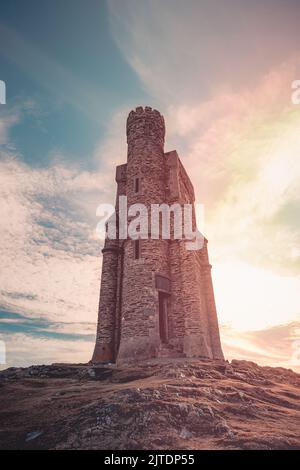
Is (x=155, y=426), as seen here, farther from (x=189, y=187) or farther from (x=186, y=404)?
(x=189, y=187)

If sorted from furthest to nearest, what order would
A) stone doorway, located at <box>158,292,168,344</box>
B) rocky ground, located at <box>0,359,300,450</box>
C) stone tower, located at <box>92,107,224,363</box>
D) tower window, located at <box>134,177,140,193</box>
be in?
tower window, located at <box>134,177,140,193</box>, stone doorway, located at <box>158,292,168,344</box>, stone tower, located at <box>92,107,224,363</box>, rocky ground, located at <box>0,359,300,450</box>

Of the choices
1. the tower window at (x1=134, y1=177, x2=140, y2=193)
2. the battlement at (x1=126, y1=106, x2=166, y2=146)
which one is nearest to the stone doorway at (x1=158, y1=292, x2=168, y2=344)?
the tower window at (x1=134, y1=177, x2=140, y2=193)

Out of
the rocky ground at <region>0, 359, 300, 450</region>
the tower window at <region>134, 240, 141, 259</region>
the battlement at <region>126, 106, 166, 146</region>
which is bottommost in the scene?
the rocky ground at <region>0, 359, 300, 450</region>

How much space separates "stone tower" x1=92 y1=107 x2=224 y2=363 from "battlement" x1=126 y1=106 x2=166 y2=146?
7cm

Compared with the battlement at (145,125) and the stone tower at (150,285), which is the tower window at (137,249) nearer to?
the stone tower at (150,285)

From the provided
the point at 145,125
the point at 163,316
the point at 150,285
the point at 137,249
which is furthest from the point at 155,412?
the point at 145,125

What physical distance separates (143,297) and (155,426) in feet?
30.1

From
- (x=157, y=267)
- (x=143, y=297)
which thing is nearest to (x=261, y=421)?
(x=143, y=297)

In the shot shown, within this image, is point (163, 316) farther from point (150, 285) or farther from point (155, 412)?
point (155, 412)

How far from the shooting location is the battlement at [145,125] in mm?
20750

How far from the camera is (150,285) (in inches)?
636

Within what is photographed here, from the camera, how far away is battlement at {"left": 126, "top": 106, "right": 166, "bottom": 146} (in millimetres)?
20750

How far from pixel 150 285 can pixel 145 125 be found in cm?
1193

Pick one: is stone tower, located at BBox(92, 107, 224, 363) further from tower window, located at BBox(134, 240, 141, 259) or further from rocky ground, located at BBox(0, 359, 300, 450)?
rocky ground, located at BBox(0, 359, 300, 450)
